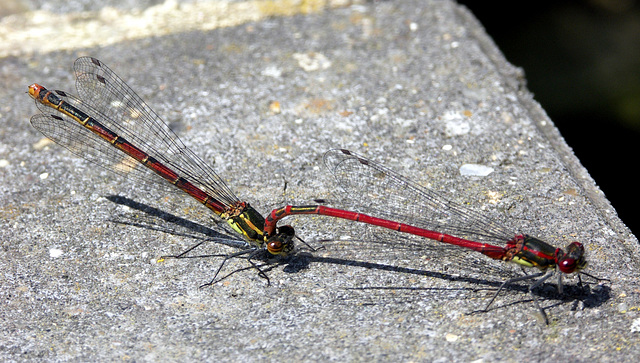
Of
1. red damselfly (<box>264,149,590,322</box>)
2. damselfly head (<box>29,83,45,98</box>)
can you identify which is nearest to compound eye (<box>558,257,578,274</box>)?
red damselfly (<box>264,149,590,322</box>)

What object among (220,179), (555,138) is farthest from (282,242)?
(555,138)

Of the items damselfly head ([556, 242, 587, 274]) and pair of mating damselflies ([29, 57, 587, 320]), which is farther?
pair of mating damselflies ([29, 57, 587, 320])

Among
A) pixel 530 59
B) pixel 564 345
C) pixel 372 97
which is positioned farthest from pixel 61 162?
pixel 530 59

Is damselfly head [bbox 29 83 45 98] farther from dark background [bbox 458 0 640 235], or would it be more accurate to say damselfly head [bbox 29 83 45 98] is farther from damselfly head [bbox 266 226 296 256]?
dark background [bbox 458 0 640 235]

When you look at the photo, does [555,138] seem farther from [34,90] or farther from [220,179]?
[34,90]

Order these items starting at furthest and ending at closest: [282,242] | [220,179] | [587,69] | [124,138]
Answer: [587,69] → [124,138] → [220,179] → [282,242]

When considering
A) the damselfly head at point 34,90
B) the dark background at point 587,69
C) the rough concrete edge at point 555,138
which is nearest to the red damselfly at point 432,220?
the rough concrete edge at point 555,138

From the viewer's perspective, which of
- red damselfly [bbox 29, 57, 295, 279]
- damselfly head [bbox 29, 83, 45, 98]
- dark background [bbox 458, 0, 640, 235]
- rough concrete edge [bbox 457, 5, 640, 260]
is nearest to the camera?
rough concrete edge [bbox 457, 5, 640, 260]
